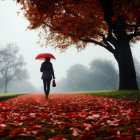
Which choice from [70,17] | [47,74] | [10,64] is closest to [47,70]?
[47,74]

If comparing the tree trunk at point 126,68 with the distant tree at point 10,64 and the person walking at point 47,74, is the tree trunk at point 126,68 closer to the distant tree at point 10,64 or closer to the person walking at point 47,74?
the person walking at point 47,74

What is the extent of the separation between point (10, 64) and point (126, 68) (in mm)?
40615

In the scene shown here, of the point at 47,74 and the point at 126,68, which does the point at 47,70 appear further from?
the point at 126,68

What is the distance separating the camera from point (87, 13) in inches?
460

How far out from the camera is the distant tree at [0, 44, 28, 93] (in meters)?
45.9

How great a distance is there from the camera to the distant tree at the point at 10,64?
1806 inches

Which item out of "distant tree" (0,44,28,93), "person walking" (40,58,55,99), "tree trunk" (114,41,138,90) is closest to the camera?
"person walking" (40,58,55,99)

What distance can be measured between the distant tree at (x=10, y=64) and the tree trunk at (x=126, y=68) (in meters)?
39.7

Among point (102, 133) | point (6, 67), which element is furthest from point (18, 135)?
point (6, 67)

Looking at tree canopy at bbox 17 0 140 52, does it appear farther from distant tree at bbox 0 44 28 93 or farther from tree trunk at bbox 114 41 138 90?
distant tree at bbox 0 44 28 93

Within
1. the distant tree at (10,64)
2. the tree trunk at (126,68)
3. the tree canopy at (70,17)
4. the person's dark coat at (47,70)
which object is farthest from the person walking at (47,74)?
the distant tree at (10,64)

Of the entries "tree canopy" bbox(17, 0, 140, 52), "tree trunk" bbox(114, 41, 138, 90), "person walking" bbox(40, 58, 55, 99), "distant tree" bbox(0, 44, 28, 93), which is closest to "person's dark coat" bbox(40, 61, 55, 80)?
"person walking" bbox(40, 58, 55, 99)

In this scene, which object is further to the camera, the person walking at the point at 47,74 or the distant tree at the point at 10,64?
the distant tree at the point at 10,64

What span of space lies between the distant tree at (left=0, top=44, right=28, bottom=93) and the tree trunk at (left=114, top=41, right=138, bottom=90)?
39.7 metres
